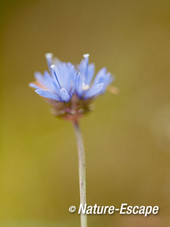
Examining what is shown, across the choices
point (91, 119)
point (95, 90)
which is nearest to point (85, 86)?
point (95, 90)

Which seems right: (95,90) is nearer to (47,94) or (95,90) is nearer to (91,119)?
(47,94)

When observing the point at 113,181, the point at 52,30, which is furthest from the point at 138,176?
the point at 52,30

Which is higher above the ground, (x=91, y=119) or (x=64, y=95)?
(x=91, y=119)

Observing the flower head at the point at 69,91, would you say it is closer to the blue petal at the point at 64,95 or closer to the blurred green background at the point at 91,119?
the blue petal at the point at 64,95

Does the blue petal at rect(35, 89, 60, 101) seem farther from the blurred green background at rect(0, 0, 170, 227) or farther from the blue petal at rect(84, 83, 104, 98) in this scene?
the blurred green background at rect(0, 0, 170, 227)

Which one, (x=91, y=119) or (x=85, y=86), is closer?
(x=85, y=86)

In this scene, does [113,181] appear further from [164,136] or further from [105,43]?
[105,43]
